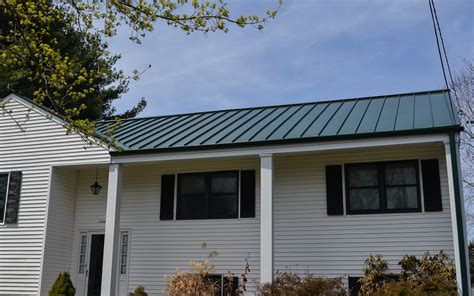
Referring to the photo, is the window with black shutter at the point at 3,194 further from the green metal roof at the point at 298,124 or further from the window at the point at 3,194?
the green metal roof at the point at 298,124

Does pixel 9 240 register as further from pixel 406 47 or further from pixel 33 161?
pixel 406 47

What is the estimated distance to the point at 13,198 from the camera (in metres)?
14.4

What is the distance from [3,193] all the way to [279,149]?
→ 787 centimetres

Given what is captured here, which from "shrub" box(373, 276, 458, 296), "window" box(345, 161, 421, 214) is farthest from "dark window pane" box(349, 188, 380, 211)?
"shrub" box(373, 276, 458, 296)

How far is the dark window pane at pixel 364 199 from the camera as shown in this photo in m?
12.2

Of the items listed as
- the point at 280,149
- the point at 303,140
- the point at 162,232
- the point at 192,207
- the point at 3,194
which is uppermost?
the point at 303,140

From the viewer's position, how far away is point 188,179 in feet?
46.1

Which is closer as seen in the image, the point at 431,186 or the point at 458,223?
the point at 458,223

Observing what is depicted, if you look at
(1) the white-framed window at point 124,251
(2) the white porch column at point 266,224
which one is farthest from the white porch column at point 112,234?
(2) the white porch column at point 266,224

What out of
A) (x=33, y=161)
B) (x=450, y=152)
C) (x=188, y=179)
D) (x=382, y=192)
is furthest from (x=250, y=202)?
(x=33, y=161)

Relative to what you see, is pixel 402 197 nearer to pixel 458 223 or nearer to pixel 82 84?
pixel 458 223

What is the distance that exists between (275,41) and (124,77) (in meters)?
4.66

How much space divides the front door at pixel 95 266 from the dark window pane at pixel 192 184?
2.78 metres

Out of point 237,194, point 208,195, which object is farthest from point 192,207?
point 237,194
